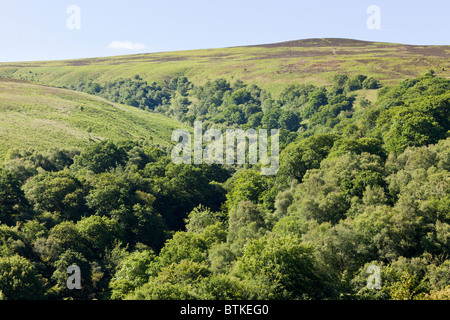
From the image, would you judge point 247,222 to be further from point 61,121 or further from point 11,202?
point 61,121

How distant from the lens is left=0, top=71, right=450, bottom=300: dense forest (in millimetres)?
36188

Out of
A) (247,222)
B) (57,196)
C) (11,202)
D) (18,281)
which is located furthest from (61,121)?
(18,281)

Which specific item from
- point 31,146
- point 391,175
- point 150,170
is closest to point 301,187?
point 391,175

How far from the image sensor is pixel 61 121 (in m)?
131

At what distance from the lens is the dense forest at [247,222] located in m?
36.2

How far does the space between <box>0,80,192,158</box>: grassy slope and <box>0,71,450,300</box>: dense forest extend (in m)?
19.8

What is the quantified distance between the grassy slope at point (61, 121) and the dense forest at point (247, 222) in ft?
64.9

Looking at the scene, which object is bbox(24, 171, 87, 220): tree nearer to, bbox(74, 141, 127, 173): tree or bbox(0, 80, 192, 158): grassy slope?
bbox(74, 141, 127, 173): tree

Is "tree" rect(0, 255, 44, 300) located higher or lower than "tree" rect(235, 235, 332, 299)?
lower

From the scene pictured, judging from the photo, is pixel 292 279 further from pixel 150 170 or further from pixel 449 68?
pixel 449 68

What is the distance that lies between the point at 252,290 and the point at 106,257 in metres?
31.6

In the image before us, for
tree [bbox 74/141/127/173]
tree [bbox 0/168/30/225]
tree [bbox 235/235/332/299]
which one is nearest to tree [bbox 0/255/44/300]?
tree [bbox 0/168/30/225]

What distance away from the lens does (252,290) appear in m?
33.0

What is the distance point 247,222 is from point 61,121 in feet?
307
